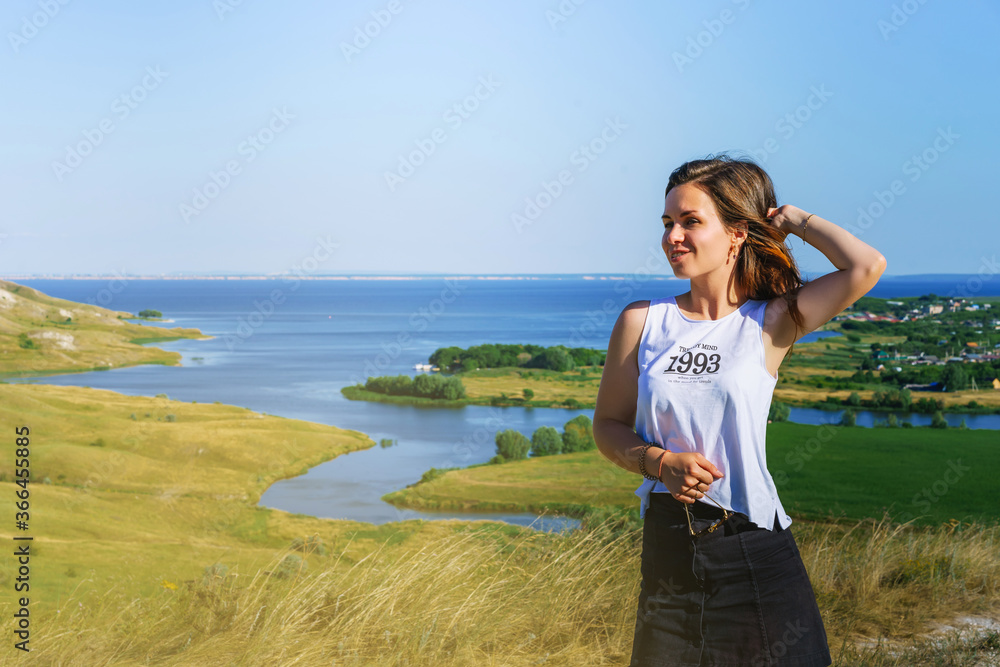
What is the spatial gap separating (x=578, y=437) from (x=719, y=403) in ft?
85.0

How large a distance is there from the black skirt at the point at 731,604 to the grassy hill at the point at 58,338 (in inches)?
1186

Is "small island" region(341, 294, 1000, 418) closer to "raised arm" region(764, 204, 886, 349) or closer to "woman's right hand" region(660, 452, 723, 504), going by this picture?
"raised arm" region(764, 204, 886, 349)

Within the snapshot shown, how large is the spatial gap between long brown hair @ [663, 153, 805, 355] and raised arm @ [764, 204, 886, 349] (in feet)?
0.08

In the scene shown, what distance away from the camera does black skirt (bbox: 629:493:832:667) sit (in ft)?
5.28

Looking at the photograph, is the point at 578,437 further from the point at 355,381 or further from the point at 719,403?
the point at 719,403

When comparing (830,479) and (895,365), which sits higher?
(895,365)

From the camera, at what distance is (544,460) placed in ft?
73.0

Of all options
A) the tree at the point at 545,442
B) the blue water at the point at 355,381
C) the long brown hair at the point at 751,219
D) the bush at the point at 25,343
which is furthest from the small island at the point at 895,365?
the long brown hair at the point at 751,219

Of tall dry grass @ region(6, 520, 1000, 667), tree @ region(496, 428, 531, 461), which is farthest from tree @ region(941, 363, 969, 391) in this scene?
tall dry grass @ region(6, 520, 1000, 667)

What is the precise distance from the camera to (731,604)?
5.32ft

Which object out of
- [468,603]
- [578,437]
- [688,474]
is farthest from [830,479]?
[688,474]

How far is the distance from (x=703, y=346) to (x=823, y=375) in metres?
28.5

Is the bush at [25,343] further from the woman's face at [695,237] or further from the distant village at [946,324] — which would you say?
the woman's face at [695,237]

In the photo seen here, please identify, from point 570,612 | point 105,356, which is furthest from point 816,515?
point 105,356
